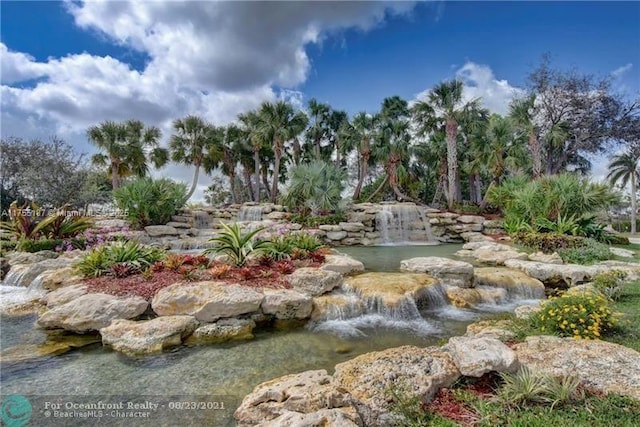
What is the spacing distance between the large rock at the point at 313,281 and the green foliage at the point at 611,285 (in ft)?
16.9

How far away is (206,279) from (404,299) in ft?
13.1

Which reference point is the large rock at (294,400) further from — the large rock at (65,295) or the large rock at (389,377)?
the large rock at (65,295)

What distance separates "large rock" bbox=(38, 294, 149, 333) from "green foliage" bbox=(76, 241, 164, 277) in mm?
1511

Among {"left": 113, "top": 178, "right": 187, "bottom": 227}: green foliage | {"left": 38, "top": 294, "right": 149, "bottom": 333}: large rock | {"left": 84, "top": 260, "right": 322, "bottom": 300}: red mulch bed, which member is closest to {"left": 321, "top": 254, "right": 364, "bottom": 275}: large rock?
{"left": 84, "top": 260, "right": 322, "bottom": 300}: red mulch bed

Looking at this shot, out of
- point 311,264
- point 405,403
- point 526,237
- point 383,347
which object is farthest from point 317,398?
point 526,237

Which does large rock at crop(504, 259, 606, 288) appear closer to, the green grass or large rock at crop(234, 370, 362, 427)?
the green grass

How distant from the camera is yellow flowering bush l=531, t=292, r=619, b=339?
4285 millimetres

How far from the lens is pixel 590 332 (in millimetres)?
4211

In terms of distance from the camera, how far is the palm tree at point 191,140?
88.9 feet

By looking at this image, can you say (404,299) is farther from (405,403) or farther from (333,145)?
(333,145)

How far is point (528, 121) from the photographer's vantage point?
2186 cm

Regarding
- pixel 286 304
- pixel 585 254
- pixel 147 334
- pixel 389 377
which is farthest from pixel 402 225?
pixel 389 377

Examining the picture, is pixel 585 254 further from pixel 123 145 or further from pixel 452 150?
pixel 123 145

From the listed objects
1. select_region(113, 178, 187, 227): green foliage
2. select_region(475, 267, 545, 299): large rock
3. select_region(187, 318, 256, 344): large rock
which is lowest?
select_region(475, 267, 545, 299): large rock
